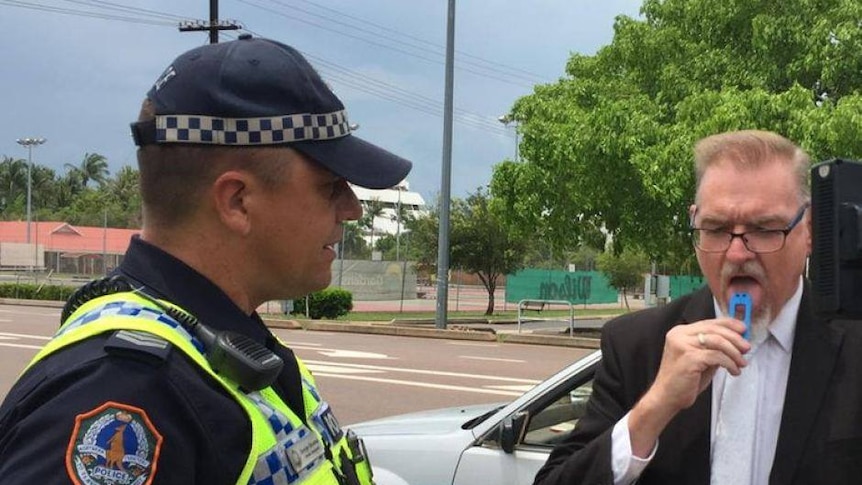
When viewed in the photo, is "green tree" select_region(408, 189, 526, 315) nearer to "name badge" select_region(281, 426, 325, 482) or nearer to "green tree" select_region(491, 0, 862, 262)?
"green tree" select_region(491, 0, 862, 262)

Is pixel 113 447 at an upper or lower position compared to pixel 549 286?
upper

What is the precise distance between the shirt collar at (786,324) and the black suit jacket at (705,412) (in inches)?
0.5

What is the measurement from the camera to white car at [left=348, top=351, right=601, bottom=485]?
3.84m

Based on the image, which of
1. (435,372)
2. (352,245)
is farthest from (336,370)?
(352,245)

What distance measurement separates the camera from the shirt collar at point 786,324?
1980 mm

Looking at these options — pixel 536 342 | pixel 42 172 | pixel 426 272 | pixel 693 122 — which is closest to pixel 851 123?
pixel 693 122

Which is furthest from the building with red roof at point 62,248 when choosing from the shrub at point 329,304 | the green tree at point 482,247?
the shrub at point 329,304

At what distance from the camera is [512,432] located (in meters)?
3.83

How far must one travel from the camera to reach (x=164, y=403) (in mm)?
1166

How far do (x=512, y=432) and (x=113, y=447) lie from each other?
2881 mm

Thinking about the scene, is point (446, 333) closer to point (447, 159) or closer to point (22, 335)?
point (447, 159)

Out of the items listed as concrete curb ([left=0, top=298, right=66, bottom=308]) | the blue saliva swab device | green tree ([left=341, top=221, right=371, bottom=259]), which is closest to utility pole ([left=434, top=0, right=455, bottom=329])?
green tree ([left=341, top=221, right=371, bottom=259])

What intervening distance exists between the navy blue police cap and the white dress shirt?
2.78ft

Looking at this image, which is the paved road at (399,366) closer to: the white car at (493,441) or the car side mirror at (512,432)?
the white car at (493,441)
